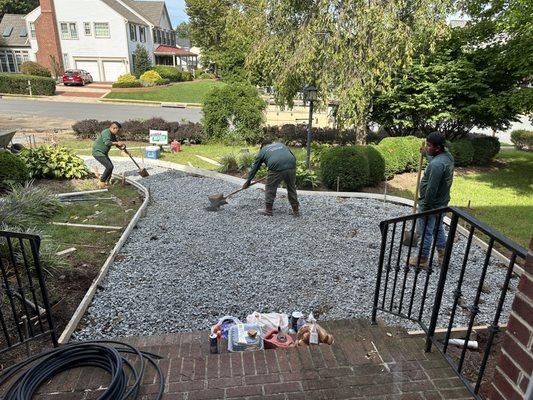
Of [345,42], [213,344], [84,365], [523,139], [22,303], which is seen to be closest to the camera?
[84,365]

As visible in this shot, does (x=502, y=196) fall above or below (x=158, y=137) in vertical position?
below

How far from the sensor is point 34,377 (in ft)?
8.46

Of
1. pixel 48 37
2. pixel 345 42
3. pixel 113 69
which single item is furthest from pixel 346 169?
pixel 48 37

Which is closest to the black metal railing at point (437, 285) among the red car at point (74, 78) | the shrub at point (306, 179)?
the shrub at point (306, 179)

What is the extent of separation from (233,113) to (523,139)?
1405 cm

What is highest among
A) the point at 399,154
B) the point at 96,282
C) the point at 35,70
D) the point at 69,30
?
the point at 69,30

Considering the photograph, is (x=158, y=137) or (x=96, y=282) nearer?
(x=96, y=282)

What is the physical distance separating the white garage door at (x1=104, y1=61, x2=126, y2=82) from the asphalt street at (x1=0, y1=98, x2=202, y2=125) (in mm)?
12188

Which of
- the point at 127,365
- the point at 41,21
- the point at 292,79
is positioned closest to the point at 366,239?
the point at 127,365

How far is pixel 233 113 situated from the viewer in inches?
551

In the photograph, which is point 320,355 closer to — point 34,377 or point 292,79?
point 34,377

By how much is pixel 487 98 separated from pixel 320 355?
37.0 feet

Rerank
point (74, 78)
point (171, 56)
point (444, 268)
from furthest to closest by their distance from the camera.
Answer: point (171, 56), point (74, 78), point (444, 268)

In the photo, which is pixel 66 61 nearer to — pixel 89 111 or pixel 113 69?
pixel 113 69
